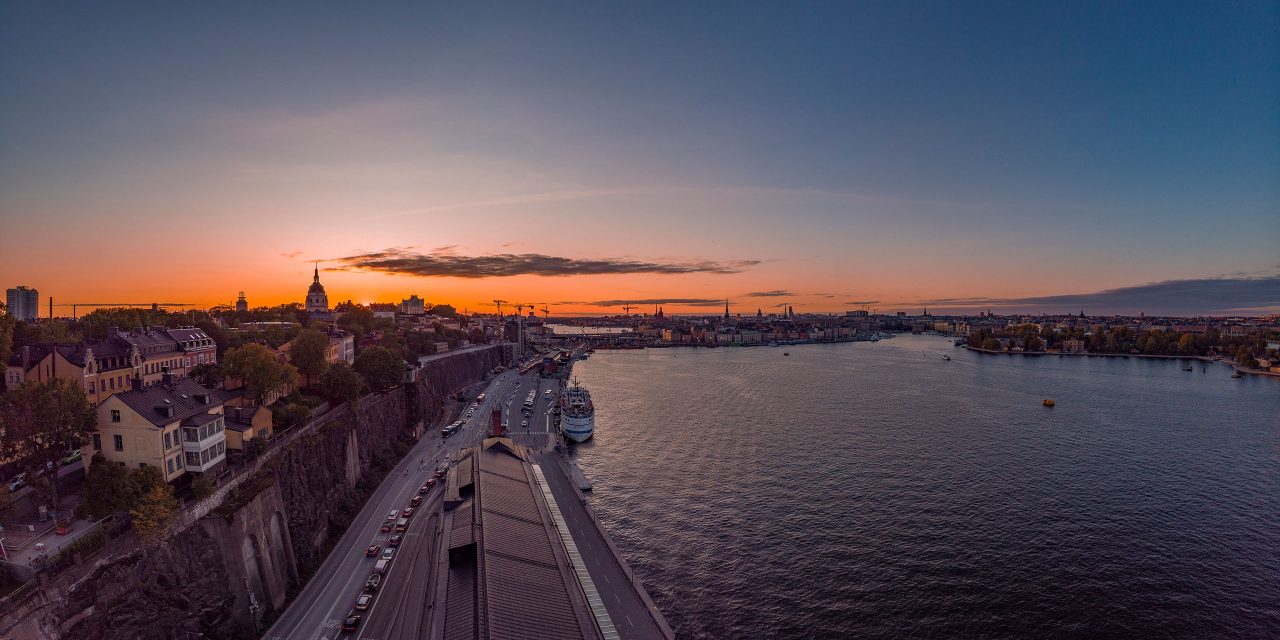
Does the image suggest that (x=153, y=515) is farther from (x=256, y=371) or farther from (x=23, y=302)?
(x=23, y=302)

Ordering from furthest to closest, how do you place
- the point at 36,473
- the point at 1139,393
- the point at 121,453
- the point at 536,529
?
the point at 1139,393
the point at 536,529
the point at 121,453
the point at 36,473

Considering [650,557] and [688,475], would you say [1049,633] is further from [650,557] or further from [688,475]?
[688,475]

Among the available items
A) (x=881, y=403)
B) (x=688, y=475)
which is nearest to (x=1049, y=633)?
(x=688, y=475)

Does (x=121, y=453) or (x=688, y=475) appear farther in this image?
(x=688, y=475)

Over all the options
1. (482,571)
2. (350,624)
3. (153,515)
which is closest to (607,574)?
(482,571)

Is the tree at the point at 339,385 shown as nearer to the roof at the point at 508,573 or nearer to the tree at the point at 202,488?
the roof at the point at 508,573

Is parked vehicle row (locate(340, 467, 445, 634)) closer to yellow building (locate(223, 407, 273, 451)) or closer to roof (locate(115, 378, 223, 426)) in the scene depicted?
yellow building (locate(223, 407, 273, 451))
